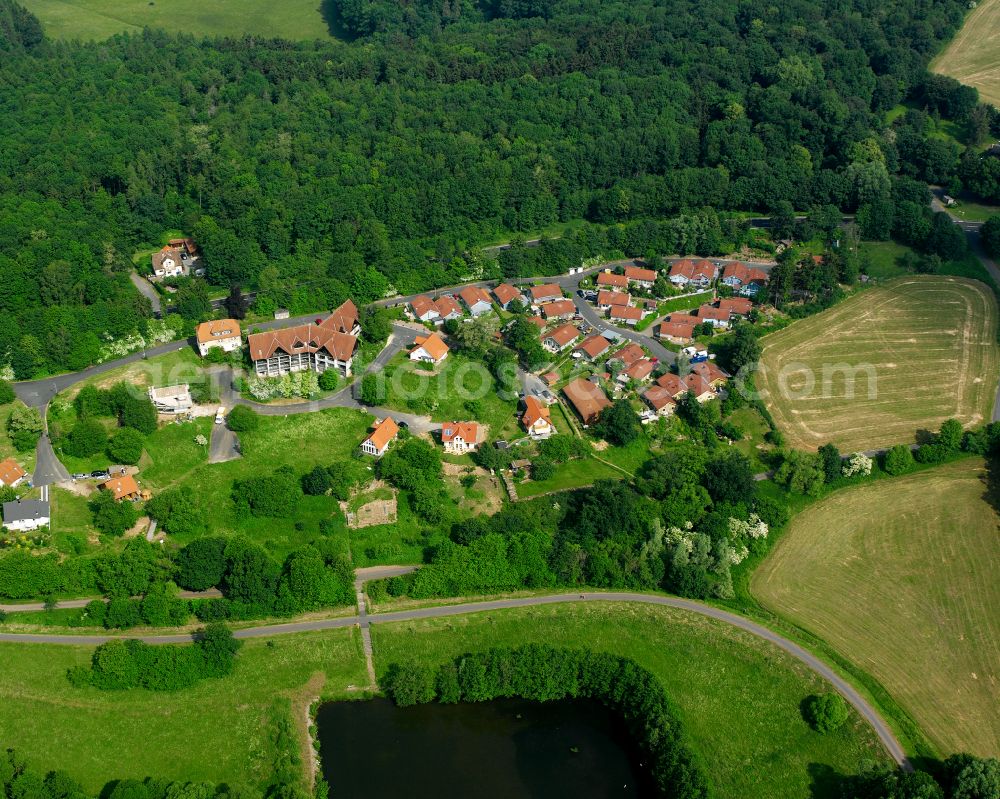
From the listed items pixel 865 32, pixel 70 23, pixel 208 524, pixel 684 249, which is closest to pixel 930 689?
pixel 208 524

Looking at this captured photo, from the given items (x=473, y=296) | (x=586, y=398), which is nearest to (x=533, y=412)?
(x=586, y=398)

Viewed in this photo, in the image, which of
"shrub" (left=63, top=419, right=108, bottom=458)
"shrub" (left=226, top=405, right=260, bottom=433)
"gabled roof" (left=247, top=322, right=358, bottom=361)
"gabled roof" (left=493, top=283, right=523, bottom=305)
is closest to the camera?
"shrub" (left=63, top=419, right=108, bottom=458)

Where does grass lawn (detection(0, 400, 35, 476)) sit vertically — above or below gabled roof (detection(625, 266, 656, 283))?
below

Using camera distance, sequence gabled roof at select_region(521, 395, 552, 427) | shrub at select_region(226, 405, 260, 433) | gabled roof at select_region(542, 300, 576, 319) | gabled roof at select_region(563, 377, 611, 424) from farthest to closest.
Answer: gabled roof at select_region(542, 300, 576, 319)
gabled roof at select_region(563, 377, 611, 424)
gabled roof at select_region(521, 395, 552, 427)
shrub at select_region(226, 405, 260, 433)

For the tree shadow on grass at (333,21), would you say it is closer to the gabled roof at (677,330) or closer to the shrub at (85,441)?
the gabled roof at (677,330)

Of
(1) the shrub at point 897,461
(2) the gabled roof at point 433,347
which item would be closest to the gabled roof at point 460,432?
(2) the gabled roof at point 433,347

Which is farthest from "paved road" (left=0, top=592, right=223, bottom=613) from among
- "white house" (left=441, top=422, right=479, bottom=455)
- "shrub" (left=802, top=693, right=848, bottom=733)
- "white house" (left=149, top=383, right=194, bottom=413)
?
"shrub" (left=802, top=693, right=848, bottom=733)

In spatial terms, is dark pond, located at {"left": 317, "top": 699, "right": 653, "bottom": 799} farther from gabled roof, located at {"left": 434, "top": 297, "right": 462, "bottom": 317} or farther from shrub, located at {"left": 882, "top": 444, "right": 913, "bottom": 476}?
gabled roof, located at {"left": 434, "top": 297, "right": 462, "bottom": 317}
